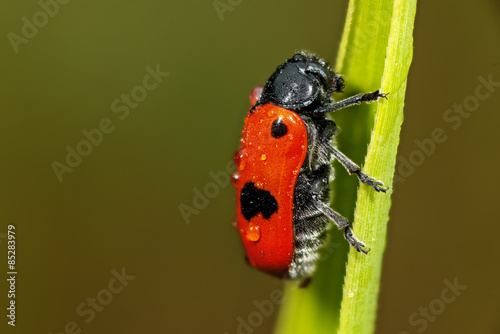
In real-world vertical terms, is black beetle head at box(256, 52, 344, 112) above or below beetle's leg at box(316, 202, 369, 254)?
above

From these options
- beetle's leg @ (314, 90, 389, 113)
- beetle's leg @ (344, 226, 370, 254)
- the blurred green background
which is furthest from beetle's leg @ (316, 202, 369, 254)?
the blurred green background

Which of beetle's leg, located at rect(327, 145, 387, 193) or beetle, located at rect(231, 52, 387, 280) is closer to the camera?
beetle's leg, located at rect(327, 145, 387, 193)

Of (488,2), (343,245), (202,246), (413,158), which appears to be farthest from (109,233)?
(488,2)

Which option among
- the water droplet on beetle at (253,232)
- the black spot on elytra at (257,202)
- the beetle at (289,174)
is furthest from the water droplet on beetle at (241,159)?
the water droplet on beetle at (253,232)

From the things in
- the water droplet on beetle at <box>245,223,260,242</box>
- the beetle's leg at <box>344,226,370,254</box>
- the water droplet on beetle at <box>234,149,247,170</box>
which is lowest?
the beetle's leg at <box>344,226,370,254</box>

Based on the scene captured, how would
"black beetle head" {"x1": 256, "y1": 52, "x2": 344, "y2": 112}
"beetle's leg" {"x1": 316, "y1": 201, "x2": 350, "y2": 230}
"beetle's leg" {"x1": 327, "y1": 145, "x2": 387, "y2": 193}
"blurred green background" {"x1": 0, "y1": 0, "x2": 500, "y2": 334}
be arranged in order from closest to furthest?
1. "beetle's leg" {"x1": 327, "y1": 145, "x2": 387, "y2": 193}
2. "beetle's leg" {"x1": 316, "y1": 201, "x2": 350, "y2": 230}
3. "black beetle head" {"x1": 256, "y1": 52, "x2": 344, "y2": 112}
4. "blurred green background" {"x1": 0, "y1": 0, "x2": 500, "y2": 334}

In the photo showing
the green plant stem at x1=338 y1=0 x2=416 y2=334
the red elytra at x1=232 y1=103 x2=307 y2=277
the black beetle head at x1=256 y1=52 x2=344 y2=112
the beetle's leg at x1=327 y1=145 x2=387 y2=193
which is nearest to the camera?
the green plant stem at x1=338 y1=0 x2=416 y2=334

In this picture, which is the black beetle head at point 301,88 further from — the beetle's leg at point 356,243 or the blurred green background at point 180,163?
the beetle's leg at point 356,243

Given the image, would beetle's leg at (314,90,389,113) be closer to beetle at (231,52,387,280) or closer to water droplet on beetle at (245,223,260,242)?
beetle at (231,52,387,280)
